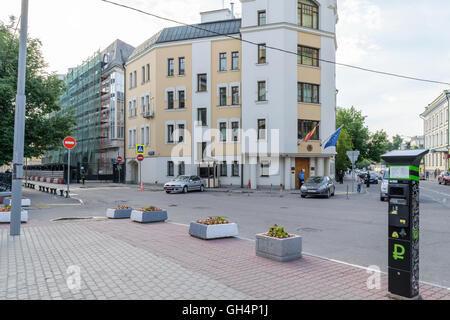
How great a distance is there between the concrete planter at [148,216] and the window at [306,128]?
70.6 ft

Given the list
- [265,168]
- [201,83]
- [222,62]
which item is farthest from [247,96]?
[265,168]

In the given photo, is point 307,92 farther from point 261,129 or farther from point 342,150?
point 342,150

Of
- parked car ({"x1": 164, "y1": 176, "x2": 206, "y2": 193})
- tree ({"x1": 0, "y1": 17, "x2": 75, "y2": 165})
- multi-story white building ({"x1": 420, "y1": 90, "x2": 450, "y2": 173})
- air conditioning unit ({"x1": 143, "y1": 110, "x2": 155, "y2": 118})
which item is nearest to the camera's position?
tree ({"x1": 0, "y1": 17, "x2": 75, "y2": 165})

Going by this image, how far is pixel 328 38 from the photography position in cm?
3272

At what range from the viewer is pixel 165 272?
588 centimetres

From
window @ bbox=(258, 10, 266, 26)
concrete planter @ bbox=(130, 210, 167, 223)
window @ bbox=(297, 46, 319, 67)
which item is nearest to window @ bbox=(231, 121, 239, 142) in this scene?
window @ bbox=(297, 46, 319, 67)

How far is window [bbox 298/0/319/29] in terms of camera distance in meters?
31.9

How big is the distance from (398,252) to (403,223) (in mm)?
385

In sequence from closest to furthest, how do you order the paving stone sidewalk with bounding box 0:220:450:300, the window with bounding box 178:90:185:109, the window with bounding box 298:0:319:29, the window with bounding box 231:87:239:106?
the paving stone sidewalk with bounding box 0:220:450:300
the window with bounding box 298:0:319:29
the window with bounding box 231:87:239:106
the window with bounding box 178:90:185:109

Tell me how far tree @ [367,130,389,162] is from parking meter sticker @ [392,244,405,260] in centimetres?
6855

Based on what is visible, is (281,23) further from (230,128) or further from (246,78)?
(230,128)

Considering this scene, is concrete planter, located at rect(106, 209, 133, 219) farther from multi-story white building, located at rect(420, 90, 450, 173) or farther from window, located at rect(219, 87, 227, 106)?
multi-story white building, located at rect(420, 90, 450, 173)

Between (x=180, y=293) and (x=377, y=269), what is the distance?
11.6 ft
